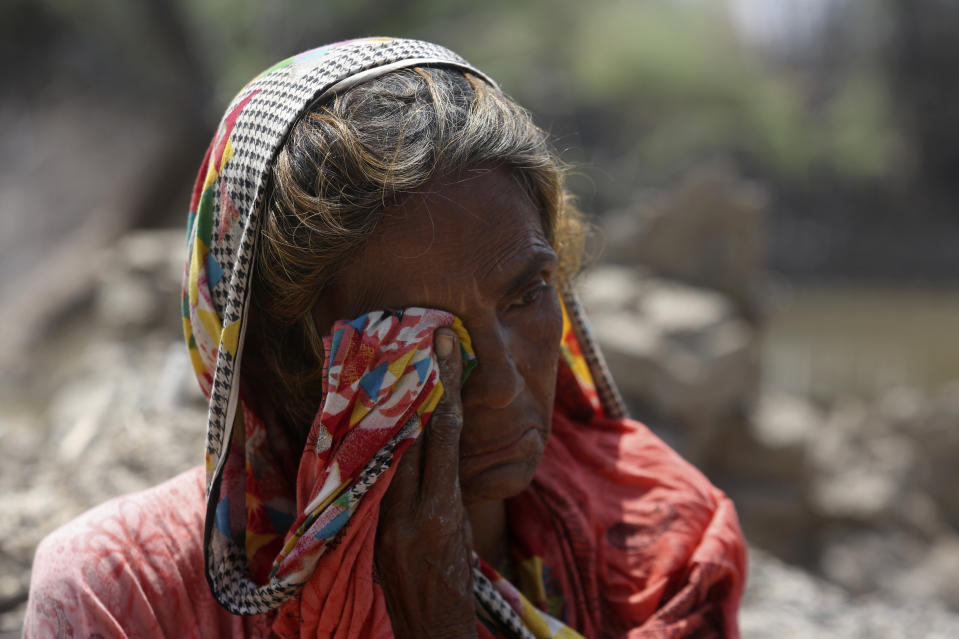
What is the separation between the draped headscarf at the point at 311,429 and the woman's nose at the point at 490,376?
29mm

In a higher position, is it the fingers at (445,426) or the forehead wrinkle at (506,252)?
the forehead wrinkle at (506,252)

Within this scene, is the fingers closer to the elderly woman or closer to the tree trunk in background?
the elderly woman

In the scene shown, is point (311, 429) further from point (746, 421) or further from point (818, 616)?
point (746, 421)

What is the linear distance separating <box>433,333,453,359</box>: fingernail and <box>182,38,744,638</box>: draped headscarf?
0.02 metres

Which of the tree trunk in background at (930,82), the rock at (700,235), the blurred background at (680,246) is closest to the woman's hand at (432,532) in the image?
the blurred background at (680,246)

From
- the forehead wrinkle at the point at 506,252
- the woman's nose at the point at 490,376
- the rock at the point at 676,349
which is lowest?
the rock at the point at 676,349

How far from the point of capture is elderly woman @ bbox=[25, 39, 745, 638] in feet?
4.25

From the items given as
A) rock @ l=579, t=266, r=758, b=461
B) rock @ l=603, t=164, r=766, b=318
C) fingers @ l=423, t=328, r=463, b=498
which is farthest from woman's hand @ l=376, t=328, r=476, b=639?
rock @ l=603, t=164, r=766, b=318

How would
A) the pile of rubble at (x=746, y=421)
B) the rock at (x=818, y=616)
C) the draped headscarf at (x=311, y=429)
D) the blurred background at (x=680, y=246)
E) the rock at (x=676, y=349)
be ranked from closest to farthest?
the draped headscarf at (x=311, y=429) < the rock at (x=818, y=616) < the blurred background at (x=680, y=246) < the rock at (x=676, y=349) < the pile of rubble at (x=746, y=421)

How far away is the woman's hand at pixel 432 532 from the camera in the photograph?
133 cm

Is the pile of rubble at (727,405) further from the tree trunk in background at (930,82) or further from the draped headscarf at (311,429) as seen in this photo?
the tree trunk in background at (930,82)

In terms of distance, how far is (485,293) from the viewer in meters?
1.35

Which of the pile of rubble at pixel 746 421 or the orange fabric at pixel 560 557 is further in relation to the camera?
the pile of rubble at pixel 746 421

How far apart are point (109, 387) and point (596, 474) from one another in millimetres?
3856
